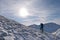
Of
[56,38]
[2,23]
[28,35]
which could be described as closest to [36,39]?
[28,35]

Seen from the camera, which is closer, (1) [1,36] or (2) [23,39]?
(1) [1,36]

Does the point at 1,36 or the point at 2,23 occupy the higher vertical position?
the point at 2,23

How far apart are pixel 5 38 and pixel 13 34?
6.45 m

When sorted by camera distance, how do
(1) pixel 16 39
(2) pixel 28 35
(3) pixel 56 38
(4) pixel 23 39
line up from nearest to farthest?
(1) pixel 16 39, (4) pixel 23 39, (2) pixel 28 35, (3) pixel 56 38

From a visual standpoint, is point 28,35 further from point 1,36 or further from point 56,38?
point 56,38

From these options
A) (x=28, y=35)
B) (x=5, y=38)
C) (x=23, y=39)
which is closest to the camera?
(x=5, y=38)

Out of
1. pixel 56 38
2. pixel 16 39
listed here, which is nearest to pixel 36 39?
pixel 16 39

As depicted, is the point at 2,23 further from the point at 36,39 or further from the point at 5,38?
the point at 36,39

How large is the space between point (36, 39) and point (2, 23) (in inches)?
712

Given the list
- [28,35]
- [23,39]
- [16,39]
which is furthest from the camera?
[28,35]

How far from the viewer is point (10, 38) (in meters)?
53.6

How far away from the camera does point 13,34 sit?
190ft

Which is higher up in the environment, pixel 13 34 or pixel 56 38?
pixel 13 34

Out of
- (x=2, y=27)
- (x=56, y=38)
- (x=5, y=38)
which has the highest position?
(x=2, y=27)
